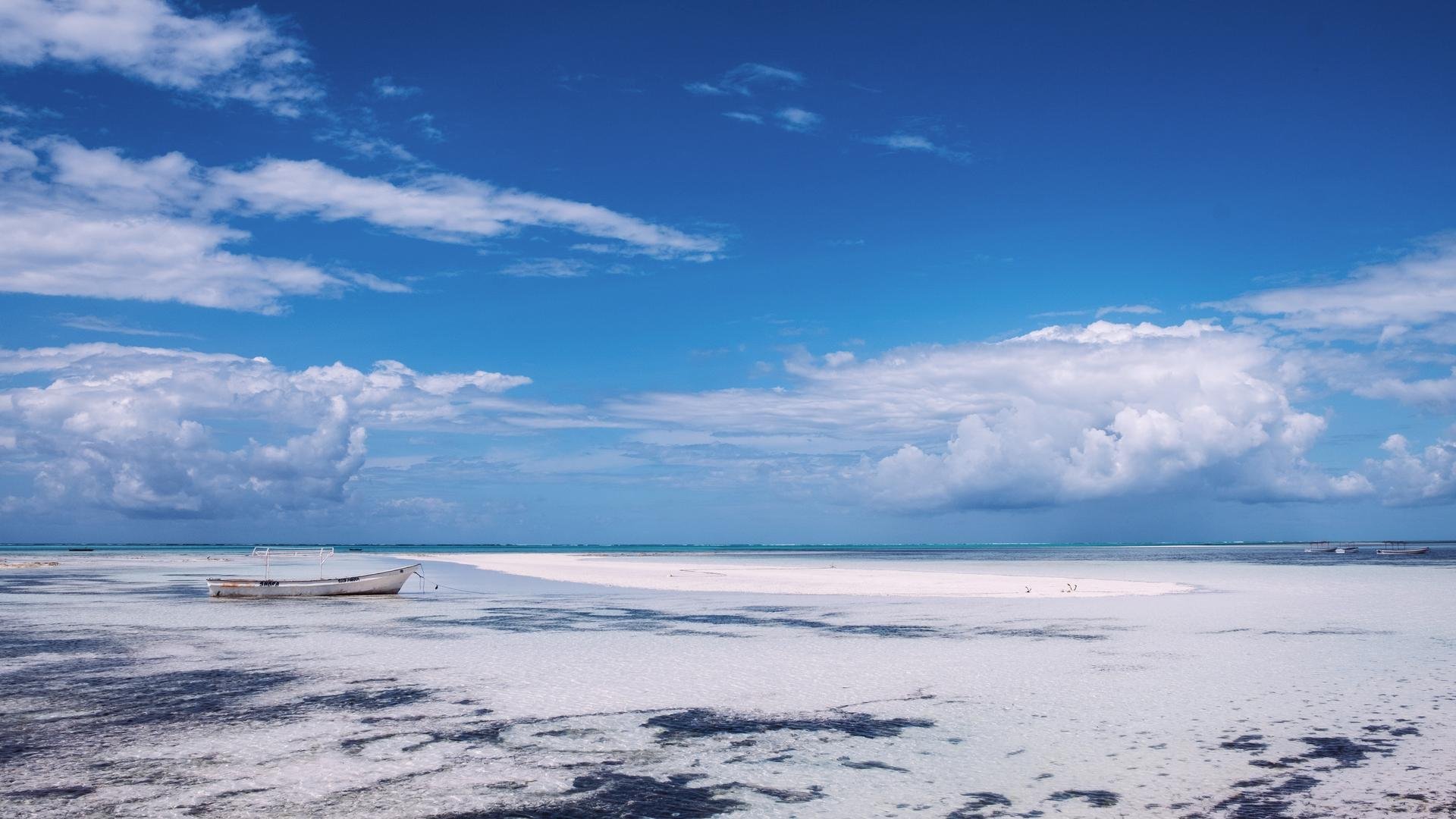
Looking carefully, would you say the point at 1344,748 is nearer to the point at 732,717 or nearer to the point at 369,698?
the point at 732,717

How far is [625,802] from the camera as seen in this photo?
969cm

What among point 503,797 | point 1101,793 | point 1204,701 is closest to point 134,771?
point 503,797

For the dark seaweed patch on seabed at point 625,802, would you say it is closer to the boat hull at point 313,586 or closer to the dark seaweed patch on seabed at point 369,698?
the dark seaweed patch on seabed at point 369,698

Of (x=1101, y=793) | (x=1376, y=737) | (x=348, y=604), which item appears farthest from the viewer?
(x=348, y=604)

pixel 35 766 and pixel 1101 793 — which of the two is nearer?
pixel 1101 793

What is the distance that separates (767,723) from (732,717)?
69 cm

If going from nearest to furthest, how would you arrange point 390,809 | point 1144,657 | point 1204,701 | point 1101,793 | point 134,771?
1. point 390,809
2. point 1101,793
3. point 134,771
4. point 1204,701
5. point 1144,657

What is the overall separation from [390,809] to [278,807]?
1.11 m

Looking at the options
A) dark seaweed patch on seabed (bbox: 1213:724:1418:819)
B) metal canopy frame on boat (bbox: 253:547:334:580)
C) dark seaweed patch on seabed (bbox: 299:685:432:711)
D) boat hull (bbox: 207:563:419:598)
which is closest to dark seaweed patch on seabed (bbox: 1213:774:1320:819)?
dark seaweed patch on seabed (bbox: 1213:724:1418:819)

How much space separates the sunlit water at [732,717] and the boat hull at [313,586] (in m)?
8.03

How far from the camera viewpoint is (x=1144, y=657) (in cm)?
2008

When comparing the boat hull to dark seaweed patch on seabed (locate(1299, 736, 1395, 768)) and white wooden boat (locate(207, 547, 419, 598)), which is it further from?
dark seaweed patch on seabed (locate(1299, 736, 1395, 768))

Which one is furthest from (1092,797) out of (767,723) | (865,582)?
(865,582)

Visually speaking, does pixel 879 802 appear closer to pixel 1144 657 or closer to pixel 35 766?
pixel 35 766
